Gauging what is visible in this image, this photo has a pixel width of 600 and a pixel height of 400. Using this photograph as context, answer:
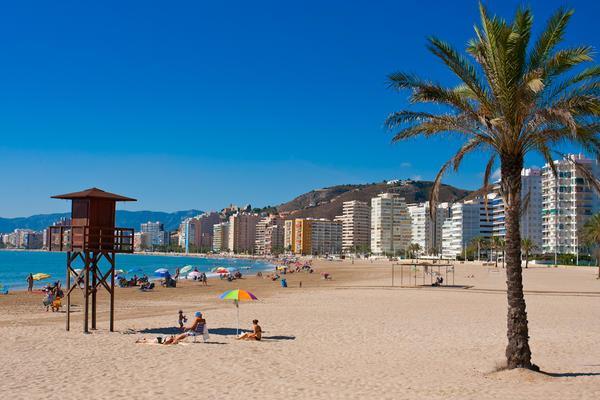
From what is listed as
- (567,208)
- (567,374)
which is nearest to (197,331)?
(567,374)

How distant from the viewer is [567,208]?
5335 inches

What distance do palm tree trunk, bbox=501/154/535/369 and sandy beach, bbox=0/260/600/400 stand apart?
379mm

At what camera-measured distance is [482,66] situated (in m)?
12.0

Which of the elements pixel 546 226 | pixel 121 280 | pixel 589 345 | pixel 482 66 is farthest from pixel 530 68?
pixel 546 226

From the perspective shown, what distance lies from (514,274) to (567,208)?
135m

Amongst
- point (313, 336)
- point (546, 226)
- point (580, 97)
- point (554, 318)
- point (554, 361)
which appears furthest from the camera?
point (546, 226)

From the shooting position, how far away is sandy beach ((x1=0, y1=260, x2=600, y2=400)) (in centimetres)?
1080

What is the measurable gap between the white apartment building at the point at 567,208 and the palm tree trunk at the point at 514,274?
12728 centimetres

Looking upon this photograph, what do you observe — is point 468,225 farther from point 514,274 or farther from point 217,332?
point 514,274

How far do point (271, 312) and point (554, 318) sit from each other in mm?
10800

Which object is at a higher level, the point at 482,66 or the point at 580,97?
the point at 482,66

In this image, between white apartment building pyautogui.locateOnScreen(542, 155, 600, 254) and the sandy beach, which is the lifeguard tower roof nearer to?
the sandy beach

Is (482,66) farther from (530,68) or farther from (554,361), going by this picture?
(554,361)

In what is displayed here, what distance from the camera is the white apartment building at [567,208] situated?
13262cm
